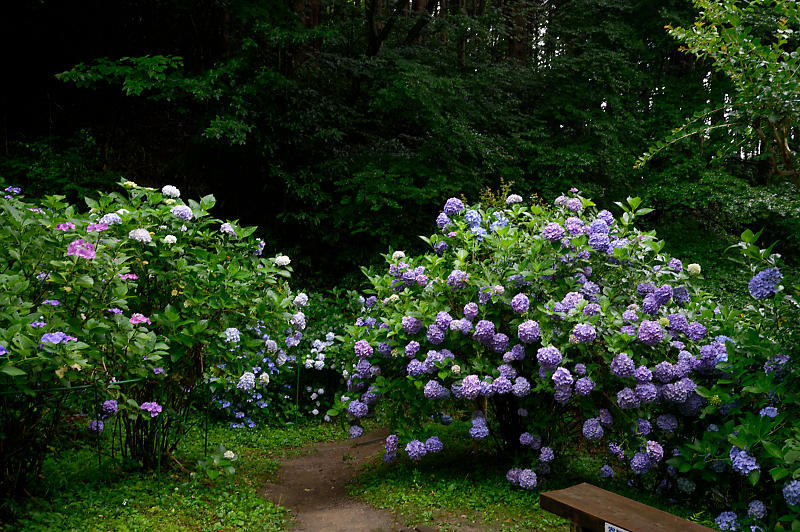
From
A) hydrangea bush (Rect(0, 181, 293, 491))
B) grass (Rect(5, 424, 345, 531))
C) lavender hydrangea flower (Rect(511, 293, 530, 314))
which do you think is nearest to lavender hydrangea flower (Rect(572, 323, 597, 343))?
lavender hydrangea flower (Rect(511, 293, 530, 314))

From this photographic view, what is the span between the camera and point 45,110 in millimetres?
9250

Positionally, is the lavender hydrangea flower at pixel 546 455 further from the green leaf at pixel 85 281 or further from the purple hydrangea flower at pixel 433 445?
the green leaf at pixel 85 281

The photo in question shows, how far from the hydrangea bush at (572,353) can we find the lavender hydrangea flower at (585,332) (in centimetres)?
1

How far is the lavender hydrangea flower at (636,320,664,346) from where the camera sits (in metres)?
3.11

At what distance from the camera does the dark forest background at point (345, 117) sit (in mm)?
8180

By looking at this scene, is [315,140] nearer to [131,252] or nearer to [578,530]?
[131,252]

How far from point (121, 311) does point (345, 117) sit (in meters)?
6.21

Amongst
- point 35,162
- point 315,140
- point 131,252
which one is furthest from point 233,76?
point 131,252

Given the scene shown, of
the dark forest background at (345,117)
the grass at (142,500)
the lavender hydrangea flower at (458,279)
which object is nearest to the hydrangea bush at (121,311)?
the grass at (142,500)

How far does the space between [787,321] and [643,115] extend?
366 inches

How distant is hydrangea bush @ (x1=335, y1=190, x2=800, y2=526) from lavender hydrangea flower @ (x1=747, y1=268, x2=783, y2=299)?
0.16 ft

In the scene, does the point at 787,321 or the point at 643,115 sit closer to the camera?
the point at 787,321

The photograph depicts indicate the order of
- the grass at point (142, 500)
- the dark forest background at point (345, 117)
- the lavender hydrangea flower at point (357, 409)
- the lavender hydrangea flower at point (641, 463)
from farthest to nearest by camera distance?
the dark forest background at point (345, 117)
the lavender hydrangea flower at point (357, 409)
the lavender hydrangea flower at point (641, 463)
the grass at point (142, 500)

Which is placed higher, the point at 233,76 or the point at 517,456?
the point at 233,76
